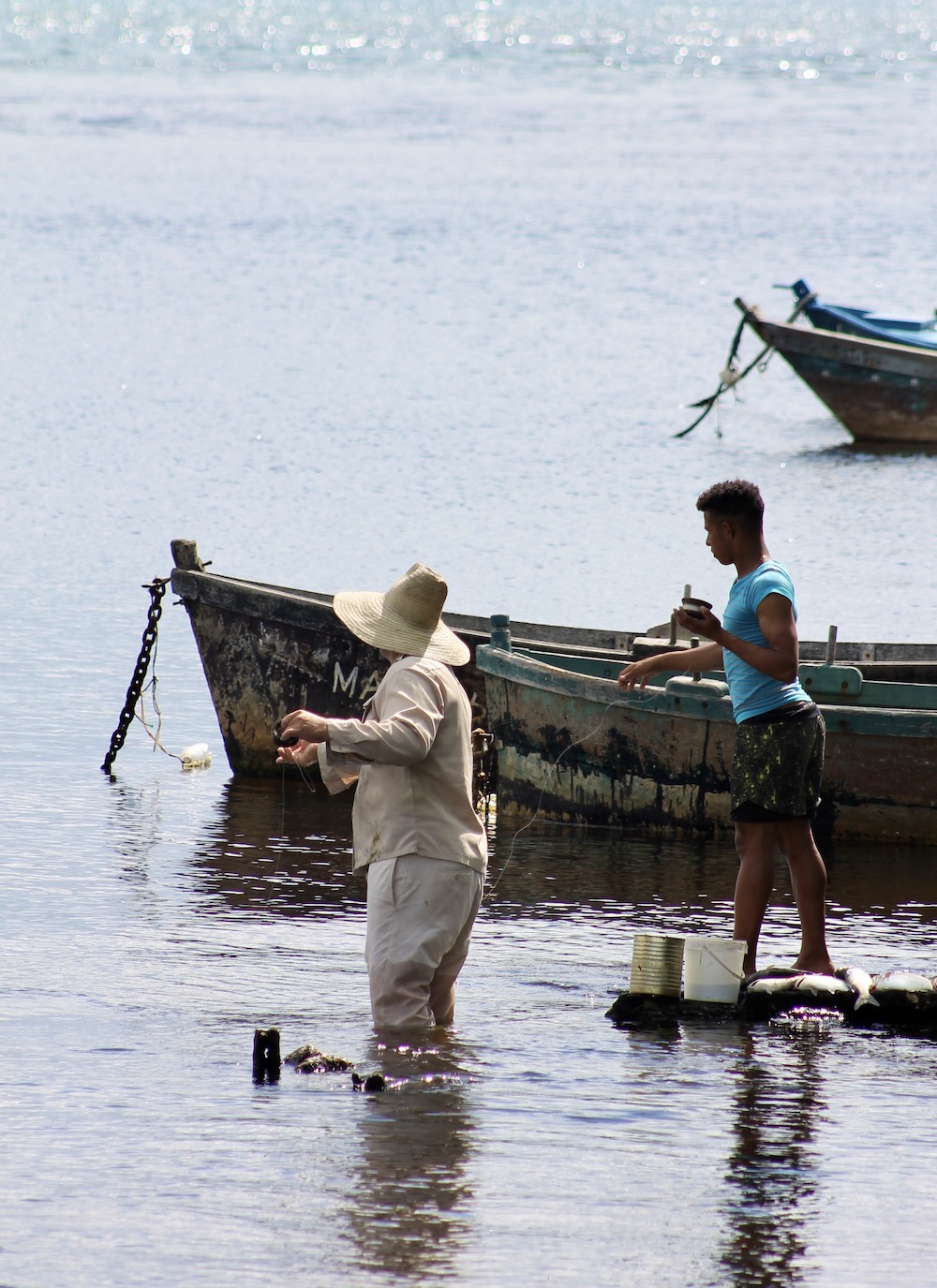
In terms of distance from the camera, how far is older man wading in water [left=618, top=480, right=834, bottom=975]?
22.1 ft

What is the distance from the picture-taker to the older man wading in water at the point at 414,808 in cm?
601

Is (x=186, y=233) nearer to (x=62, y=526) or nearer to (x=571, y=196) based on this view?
(x=571, y=196)

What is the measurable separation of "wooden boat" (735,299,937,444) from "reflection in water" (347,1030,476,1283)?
62.1 ft

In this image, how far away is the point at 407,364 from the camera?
32938 mm

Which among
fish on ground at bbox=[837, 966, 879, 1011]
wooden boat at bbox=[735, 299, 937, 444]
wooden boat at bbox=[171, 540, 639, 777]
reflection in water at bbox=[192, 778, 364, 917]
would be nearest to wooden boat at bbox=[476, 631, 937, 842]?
wooden boat at bbox=[171, 540, 639, 777]

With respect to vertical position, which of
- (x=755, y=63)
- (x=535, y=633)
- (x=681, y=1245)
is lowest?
(x=681, y=1245)

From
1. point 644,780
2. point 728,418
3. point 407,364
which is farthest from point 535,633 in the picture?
point 407,364

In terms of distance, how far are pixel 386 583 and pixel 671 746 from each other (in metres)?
9.01

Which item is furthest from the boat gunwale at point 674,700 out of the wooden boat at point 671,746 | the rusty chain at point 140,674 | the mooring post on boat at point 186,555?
the mooring post on boat at point 186,555

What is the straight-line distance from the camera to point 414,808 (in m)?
6.04

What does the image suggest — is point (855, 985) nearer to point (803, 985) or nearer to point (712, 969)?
point (803, 985)

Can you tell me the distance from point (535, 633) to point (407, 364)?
70.5 ft

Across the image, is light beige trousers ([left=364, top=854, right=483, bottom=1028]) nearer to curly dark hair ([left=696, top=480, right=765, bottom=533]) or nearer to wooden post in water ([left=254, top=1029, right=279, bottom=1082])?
wooden post in water ([left=254, top=1029, right=279, bottom=1082])

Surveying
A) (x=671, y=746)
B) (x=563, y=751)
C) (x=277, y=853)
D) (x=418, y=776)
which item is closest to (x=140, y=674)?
(x=277, y=853)
